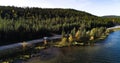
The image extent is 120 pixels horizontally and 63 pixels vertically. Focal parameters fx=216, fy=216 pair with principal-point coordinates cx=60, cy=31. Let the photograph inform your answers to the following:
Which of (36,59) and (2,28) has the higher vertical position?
(2,28)

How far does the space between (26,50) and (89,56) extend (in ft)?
57.8

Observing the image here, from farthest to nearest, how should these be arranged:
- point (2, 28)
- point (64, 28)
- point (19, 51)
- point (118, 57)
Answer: point (64, 28)
point (2, 28)
point (19, 51)
point (118, 57)

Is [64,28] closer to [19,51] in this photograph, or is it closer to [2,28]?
[2,28]

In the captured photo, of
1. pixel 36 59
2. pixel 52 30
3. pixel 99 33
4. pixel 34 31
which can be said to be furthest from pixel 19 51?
pixel 99 33

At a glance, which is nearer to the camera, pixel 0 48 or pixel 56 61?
pixel 56 61

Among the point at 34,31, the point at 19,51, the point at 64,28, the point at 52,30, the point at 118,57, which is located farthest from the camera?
the point at 64,28

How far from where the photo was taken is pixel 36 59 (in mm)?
46750

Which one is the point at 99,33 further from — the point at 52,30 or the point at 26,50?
the point at 26,50

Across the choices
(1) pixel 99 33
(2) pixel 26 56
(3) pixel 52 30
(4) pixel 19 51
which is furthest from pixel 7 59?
(1) pixel 99 33

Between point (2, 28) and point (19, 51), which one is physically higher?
point (2, 28)

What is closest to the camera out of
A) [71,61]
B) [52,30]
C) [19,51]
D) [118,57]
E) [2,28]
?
[71,61]

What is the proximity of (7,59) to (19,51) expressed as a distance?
30.6ft

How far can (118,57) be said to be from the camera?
48344 mm

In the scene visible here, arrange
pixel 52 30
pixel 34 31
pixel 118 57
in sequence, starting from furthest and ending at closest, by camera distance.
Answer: pixel 52 30 < pixel 34 31 < pixel 118 57
